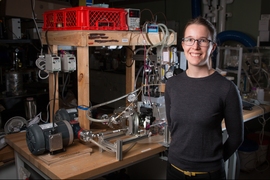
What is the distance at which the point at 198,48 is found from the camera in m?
1.40

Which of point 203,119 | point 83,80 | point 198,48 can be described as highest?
point 198,48

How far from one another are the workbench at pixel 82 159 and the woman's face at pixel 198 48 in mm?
655

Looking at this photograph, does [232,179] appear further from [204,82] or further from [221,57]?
[221,57]

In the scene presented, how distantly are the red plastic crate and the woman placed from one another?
0.66 meters

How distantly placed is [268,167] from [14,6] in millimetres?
3427

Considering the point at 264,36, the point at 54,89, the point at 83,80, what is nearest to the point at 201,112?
the point at 83,80

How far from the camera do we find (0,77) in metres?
2.96

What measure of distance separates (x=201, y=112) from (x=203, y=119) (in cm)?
4

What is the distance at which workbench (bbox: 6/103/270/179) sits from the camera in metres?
1.44

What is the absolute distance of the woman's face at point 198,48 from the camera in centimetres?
140

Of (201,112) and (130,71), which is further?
(130,71)

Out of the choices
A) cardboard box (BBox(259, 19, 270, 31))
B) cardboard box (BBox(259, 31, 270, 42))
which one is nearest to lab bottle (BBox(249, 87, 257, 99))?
cardboard box (BBox(259, 31, 270, 42))

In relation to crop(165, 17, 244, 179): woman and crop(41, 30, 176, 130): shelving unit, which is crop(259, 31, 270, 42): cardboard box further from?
crop(165, 17, 244, 179): woman

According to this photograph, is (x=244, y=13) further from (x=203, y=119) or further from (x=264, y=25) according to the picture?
(x=203, y=119)
